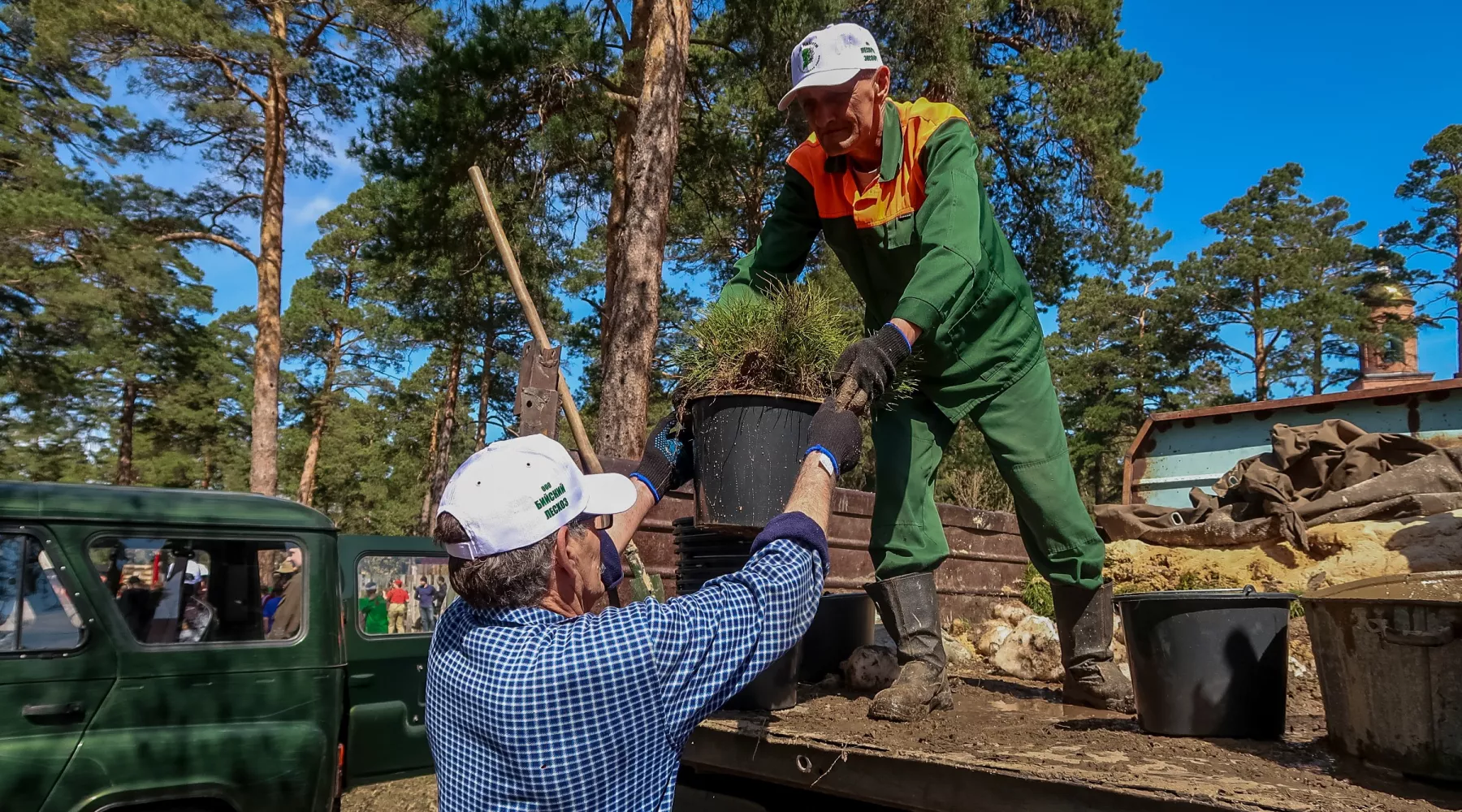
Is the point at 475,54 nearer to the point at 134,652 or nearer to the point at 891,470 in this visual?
the point at 134,652

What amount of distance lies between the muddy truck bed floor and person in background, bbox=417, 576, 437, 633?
380cm

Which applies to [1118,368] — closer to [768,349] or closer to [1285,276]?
[1285,276]

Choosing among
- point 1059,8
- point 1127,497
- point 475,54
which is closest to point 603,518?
point 475,54

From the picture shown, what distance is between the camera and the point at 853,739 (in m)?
2.13

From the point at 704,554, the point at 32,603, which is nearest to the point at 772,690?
the point at 704,554

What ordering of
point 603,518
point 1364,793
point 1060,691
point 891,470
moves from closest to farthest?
point 1364,793
point 603,518
point 891,470
point 1060,691

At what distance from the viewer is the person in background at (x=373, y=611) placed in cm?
564

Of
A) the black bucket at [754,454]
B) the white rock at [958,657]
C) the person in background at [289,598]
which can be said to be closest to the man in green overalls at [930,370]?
the black bucket at [754,454]

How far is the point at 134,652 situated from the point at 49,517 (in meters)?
0.67

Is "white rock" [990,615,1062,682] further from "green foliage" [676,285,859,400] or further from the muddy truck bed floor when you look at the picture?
"green foliage" [676,285,859,400]

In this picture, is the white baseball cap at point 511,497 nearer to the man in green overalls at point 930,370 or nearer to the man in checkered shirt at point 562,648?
the man in checkered shirt at point 562,648

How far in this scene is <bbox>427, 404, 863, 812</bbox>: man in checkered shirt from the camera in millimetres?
1446

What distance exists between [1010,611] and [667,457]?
216 inches

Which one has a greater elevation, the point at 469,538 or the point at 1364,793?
the point at 469,538
